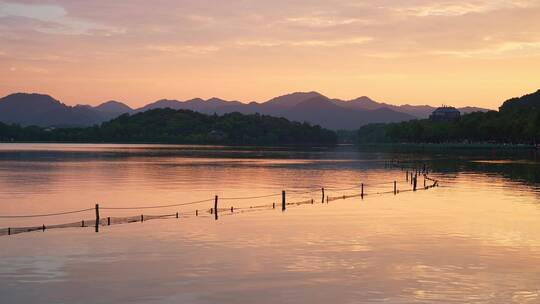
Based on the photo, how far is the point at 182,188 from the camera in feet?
301

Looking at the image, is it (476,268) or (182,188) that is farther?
(182,188)

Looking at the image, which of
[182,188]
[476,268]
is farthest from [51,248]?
[182,188]

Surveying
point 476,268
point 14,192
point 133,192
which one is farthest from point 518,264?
point 14,192

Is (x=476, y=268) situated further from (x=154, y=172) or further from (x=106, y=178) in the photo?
(x=154, y=172)

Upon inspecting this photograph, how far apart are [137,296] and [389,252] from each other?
17.3 m

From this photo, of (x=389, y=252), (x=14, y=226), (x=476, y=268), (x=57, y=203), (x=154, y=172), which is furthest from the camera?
(x=154, y=172)

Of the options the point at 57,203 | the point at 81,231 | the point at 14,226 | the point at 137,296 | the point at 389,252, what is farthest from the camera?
the point at 57,203

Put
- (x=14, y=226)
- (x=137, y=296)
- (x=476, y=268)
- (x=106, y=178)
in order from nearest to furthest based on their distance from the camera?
1. (x=137, y=296)
2. (x=476, y=268)
3. (x=14, y=226)
4. (x=106, y=178)

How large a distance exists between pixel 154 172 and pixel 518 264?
99702 mm

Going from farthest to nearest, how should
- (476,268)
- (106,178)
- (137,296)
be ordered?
(106,178)
(476,268)
(137,296)

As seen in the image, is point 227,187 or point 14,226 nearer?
point 14,226

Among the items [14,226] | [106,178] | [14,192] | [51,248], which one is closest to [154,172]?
[106,178]

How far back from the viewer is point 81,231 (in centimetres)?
4766

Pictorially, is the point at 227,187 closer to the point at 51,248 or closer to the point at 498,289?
the point at 51,248
